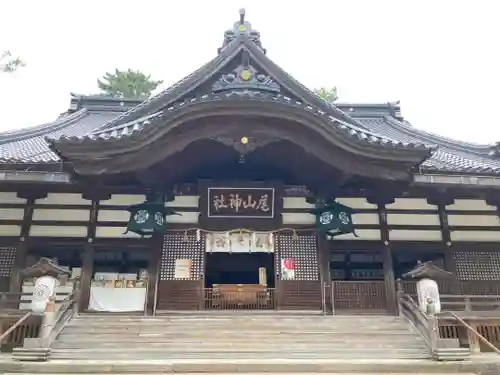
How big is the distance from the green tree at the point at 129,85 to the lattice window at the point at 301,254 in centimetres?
2742

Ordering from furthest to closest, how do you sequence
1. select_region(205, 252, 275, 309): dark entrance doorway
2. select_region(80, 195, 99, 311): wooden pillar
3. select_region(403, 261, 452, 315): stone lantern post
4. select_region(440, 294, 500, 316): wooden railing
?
1. select_region(205, 252, 275, 309): dark entrance doorway
2. select_region(80, 195, 99, 311): wooden pillar
3. select_region(440, 294, 500, 316): wooden railing
4. select_region(403, 261, 452, 315): stone lantern post

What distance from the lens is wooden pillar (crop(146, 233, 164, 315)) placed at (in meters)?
10.8

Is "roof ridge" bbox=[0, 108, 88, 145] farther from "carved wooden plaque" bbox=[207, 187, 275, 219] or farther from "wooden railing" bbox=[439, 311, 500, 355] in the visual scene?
"wooden railing" bbox=[439, 311, 500, 355]

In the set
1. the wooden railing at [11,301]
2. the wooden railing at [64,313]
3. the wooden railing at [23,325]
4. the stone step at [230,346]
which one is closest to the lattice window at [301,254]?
the stone step at [230,346]

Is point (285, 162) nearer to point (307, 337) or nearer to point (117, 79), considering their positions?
point (307, 337)

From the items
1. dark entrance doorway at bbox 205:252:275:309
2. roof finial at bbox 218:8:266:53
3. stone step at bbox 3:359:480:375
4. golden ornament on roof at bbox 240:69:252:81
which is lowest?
stone step at bbox 3:359:480:375

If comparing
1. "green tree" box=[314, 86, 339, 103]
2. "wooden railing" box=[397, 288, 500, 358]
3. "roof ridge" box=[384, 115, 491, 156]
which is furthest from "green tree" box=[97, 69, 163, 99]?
"wooden railing" box=[397, 288, 500, 358]

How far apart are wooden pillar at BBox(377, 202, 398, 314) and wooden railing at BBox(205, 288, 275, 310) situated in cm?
267

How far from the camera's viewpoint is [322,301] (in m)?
11.0

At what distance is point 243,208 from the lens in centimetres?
1182

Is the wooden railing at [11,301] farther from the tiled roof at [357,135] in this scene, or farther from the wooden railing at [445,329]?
the wooden railing at [445,329]

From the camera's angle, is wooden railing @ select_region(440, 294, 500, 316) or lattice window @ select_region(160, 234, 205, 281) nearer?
wooden railing @ select_region(440, 294, 500, 316)

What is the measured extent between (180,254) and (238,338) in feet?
9.84

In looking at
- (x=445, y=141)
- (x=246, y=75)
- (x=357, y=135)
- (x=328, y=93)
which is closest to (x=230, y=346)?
(x=357, y=135)
